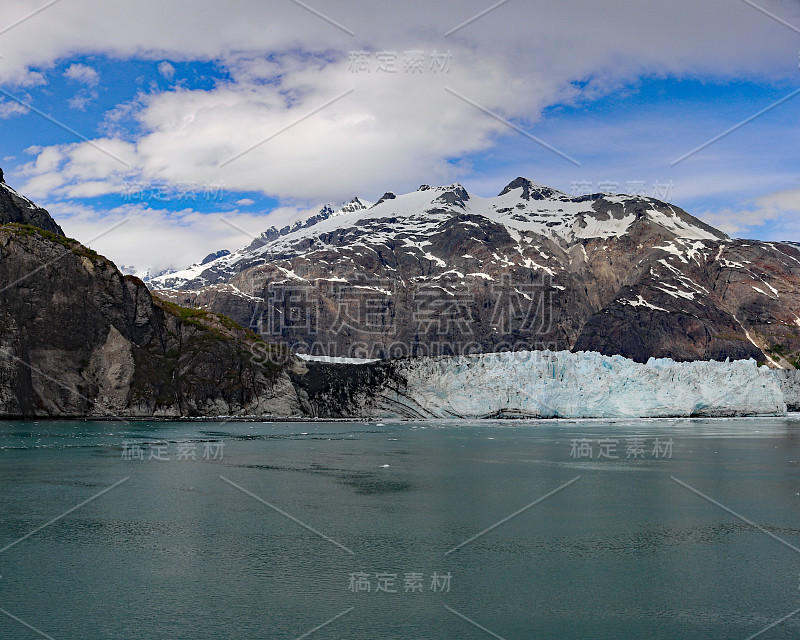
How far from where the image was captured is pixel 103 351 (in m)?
97.1

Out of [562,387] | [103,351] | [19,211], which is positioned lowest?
[562,387]

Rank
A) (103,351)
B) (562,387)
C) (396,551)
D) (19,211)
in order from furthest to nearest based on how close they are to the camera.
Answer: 1. (19,211)
2. (103,351)
3. (562,387)
4. (396,551)

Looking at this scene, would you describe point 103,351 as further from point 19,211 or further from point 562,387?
point 562,387

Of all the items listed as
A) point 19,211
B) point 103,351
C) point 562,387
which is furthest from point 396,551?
point 19,211

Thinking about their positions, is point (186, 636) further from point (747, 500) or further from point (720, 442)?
point (720, 442)

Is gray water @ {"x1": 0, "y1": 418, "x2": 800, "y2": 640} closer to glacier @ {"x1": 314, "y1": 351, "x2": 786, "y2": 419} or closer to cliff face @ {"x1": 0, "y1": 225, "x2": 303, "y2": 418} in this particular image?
cliff face @ {"x1": 0, "y1": 225, "x2": 303, "y2": 418}

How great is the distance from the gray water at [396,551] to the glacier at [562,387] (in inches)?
2212

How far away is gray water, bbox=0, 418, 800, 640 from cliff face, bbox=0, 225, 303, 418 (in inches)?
2189

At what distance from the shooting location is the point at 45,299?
92.9 metres

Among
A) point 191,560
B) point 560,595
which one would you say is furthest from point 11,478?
point 560,595

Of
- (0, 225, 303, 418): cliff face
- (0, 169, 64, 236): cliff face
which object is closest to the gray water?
(0, 225, 303, 418): cliff face

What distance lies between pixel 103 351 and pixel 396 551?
3455 inches

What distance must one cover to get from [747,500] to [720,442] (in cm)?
3395

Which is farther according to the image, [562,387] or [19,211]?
[19,211]
